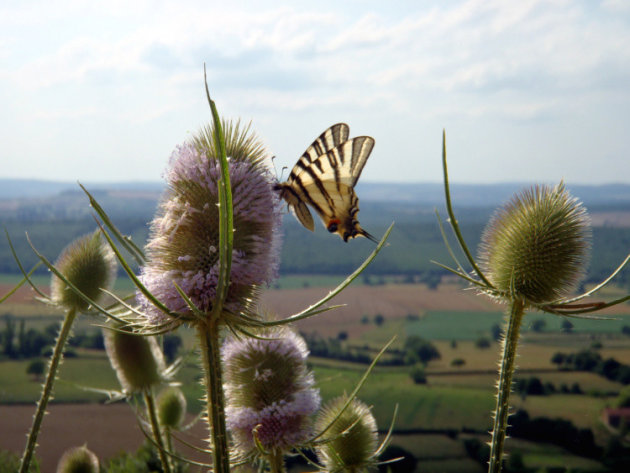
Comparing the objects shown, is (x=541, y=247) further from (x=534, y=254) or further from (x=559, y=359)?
(x=559, y=359)

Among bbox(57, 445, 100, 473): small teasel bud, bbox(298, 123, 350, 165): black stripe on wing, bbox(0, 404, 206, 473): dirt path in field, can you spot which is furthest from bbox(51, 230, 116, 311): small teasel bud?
bbox(0, 404, 206, 473): dirt path in field

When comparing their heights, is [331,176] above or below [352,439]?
above

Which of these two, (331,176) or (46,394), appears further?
(46,394)

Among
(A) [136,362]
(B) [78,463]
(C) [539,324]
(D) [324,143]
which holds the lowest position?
(C) [539,324]

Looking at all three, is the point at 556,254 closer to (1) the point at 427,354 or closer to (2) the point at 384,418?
(2) the point at 384,418

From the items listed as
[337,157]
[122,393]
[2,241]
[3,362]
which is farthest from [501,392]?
[2,241]

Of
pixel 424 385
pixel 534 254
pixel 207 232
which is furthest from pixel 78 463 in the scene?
pixel 424 385

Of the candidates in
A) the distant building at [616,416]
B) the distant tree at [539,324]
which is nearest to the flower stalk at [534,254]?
the distant tree at [539,324]

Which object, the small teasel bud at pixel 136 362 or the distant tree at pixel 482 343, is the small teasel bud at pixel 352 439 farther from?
the distant tree at pixel 482 343
